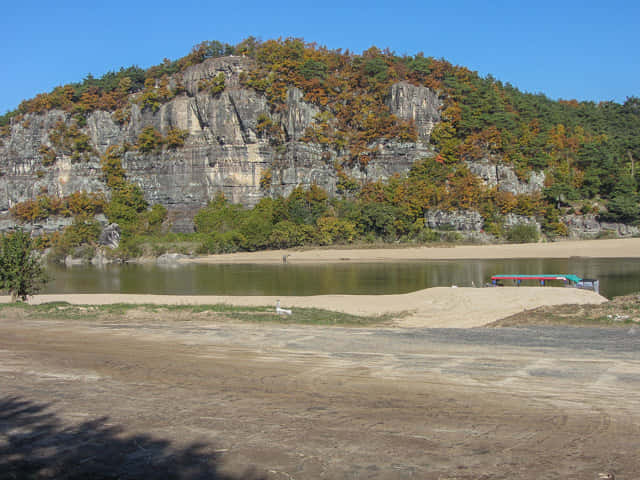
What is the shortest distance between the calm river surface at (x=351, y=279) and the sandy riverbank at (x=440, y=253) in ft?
18.6

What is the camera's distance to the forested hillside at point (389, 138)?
93.6 metres

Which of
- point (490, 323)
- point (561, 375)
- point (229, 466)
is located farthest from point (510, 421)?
point (490, 323)

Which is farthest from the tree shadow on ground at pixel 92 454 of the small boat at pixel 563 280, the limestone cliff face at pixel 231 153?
the limestone cliff face at pixel 231 153

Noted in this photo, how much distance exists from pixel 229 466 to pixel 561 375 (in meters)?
7.13

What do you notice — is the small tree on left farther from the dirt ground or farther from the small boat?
the small boat

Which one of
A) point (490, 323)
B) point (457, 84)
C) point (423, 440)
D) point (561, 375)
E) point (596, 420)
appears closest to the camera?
point (423, 440)

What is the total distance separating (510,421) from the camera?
325 inches

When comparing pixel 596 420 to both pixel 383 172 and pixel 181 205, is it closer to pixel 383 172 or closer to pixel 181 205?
pixel 383 172

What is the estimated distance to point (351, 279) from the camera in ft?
155

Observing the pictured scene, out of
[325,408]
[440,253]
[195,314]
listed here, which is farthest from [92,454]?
[440,253]

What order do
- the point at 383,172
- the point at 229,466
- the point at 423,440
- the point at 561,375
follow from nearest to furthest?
the point at 229,466 < the point at 423,440 < the point at 561,375 < the point at 383,172

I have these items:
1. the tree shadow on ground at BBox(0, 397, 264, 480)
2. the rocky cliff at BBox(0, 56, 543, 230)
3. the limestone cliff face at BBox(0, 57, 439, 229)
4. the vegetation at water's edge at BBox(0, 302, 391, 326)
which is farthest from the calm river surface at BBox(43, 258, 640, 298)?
the limestone cliff face at BBox(0, 57, 439, 229)

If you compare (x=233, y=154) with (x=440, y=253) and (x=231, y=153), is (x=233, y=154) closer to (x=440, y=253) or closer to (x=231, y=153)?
(x=231, y=153)

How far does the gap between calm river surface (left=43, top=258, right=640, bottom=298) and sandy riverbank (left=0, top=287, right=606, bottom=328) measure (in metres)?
5.61
